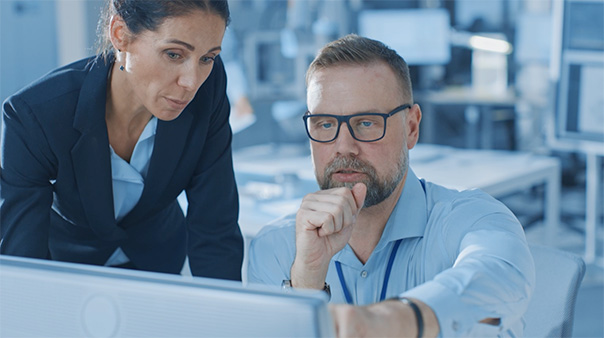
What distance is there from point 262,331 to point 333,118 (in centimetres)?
78

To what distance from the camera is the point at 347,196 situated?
3.49 feet

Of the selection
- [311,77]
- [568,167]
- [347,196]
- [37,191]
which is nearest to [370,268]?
[347,196]

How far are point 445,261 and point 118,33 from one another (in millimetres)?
761

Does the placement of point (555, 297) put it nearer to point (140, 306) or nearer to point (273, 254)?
point (273, 254)

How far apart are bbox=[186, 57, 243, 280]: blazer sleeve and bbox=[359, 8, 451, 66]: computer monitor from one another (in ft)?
13.6

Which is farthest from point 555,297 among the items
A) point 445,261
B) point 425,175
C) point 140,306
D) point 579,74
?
point 579,74

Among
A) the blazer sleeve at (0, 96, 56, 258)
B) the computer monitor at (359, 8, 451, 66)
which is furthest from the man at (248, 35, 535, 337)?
the computer monitor at (359, 8, 451, 66)

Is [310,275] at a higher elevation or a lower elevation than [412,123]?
lower

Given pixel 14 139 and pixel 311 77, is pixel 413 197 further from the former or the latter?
pixel 14 139

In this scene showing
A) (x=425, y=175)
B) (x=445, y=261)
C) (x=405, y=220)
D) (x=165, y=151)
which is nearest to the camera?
(x=445, y=261)

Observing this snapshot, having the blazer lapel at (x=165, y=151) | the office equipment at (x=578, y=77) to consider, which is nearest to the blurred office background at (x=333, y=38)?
the office equipment at (x=578, y=77)

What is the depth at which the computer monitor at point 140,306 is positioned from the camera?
21.1 inches

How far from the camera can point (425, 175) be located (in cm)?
308

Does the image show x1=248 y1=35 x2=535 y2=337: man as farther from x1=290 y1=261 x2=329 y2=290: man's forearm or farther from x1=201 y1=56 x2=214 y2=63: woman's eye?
x1=201 y1=56 x2=214 y2=63: woman's eye
